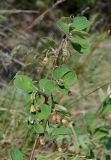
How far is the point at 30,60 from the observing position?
1.49m

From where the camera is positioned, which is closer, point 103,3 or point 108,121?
point 108,121

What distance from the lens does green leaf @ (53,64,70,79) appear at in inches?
41.5

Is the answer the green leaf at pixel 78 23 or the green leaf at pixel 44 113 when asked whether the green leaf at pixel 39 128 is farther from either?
the green leaf at pixel 78 23

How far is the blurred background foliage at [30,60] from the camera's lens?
1946 mm

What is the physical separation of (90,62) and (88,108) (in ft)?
1.40

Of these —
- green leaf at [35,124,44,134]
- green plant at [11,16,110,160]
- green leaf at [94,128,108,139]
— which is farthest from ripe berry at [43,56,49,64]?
green leaf at [94,128,108,139]

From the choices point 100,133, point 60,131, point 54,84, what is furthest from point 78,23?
point 100,133

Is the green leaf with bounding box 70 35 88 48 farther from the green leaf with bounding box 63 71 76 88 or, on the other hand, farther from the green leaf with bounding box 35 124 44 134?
the green leaf with bounding box 35 124 44 134

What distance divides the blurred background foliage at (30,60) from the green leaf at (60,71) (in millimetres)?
53

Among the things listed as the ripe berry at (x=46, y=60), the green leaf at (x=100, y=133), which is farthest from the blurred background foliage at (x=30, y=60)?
the green leaf at (x=100, y=133)

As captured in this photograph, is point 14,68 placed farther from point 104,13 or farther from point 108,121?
point 104,13

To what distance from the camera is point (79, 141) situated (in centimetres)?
157

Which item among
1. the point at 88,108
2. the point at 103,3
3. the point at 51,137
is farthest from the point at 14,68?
the point at 103,3

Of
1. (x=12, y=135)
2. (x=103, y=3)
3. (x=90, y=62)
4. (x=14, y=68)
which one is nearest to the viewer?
(x=12, y=135)
